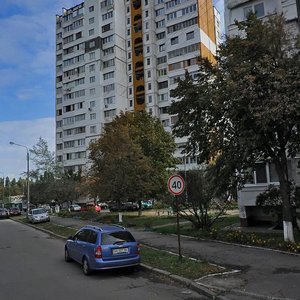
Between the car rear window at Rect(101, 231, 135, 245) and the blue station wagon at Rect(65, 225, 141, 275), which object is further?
the car rear window at Rect(101, 231, 135, 245)

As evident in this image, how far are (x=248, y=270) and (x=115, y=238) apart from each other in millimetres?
3879

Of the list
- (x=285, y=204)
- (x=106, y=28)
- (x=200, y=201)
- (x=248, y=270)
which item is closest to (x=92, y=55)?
(x=106, y=28)

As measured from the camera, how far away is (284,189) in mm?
15672

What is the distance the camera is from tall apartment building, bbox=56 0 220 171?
78.9 metres

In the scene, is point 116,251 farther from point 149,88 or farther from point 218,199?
point 149,88

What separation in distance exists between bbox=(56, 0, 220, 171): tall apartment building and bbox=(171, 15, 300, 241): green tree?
6085 centimetres

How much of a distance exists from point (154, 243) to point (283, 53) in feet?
31.0

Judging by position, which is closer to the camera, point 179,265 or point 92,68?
point 179,265

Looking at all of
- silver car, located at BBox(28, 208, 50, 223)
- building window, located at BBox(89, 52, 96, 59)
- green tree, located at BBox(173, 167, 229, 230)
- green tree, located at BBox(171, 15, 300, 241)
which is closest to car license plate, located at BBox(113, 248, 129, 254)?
green tree, located at BBox(171, 15, 300, 241)

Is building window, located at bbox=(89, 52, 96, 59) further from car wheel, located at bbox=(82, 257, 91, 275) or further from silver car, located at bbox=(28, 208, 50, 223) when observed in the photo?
car wheel, located at bbox=(82, 257, 91, 275)

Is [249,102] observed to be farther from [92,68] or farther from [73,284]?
[92,68]

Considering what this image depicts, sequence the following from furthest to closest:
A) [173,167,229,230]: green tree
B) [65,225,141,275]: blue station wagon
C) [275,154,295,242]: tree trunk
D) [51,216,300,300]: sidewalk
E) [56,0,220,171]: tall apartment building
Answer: [56,0,220,171]: tall apartment building < [173,167,229,230]: green tree < [275,154,295,242]: tree trunk < [65,225,141,275]: blue station wagon < [51,216,300,300]: sidewalk

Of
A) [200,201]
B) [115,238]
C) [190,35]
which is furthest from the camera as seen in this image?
[190,35]

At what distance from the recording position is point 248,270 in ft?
36.2
